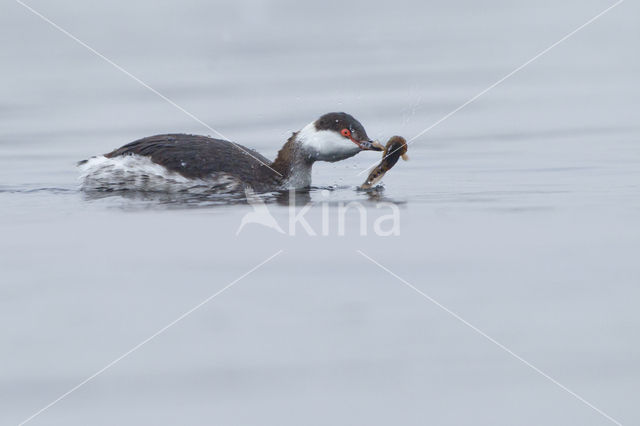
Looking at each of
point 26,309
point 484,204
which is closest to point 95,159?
point 484,204

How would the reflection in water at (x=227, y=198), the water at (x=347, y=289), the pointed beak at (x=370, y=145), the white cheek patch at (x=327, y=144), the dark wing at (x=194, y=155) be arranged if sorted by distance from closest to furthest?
the water at (x=347, y=289)
the reflection in water at (x=227, y=198)
the dark wing at (x=194, y=155)
the pointed beak at (x=370, y=145)
the white cheek patch at (x=327, y=144)

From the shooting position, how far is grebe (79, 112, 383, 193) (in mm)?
10117

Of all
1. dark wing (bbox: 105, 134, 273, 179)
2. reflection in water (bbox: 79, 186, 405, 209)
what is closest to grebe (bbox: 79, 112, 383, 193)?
dark wing (bbox: 105, 134, 273, 179)

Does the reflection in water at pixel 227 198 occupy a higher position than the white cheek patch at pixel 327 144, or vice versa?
the white cheek patch at pixel 327 144

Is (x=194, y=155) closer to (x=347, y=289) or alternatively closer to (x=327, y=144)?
(x=327, y=144)

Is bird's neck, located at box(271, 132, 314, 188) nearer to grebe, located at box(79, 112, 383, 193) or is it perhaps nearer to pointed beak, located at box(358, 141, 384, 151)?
grebe, located at box(79, 112, 383, 193)

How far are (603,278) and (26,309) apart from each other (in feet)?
10.6

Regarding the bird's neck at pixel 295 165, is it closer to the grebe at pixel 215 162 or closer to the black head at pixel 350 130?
the grebe at pixel 215 162

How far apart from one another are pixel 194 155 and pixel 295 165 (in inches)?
40.7

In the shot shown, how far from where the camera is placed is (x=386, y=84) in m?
17.4

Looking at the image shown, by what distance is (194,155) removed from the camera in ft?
33.3

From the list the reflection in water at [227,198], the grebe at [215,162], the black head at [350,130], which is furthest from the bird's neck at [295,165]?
the black head at [350,130]

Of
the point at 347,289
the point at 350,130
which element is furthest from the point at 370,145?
the point at 347,289

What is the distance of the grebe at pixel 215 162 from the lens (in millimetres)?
10117
